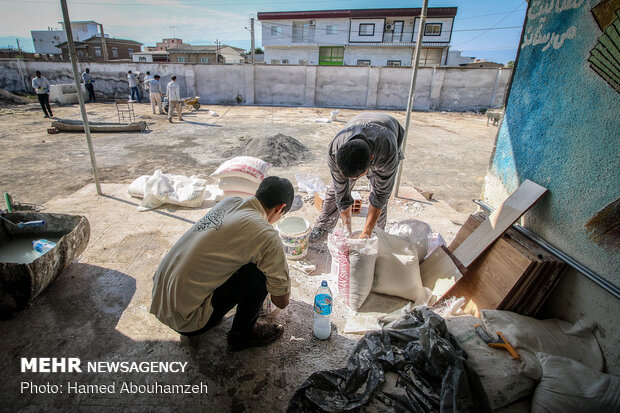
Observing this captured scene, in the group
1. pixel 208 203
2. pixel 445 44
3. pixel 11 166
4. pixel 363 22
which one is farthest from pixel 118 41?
pixel 208 203

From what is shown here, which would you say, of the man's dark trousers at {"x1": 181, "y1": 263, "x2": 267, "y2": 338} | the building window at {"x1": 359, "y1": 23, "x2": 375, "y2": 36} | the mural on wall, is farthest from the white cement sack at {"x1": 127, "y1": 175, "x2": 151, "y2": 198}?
the building window at {"x1": 359, "y1": 23, "x2": 375, "y2": 36}

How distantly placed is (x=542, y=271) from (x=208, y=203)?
11.1 ft

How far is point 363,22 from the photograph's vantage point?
25000 mm

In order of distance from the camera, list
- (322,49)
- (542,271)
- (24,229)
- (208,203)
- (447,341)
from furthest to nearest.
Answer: (322,49)
(208,203)
(24,229)
(542,271)
(447,341)

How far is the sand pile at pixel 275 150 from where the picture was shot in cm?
569

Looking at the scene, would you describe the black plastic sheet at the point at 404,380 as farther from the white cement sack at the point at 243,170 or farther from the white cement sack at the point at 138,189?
the white cement sack at the point at 138,189

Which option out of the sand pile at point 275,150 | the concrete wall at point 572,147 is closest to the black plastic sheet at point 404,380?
the concrete wall at point 572,147

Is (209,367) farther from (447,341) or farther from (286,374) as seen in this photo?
(447,341)

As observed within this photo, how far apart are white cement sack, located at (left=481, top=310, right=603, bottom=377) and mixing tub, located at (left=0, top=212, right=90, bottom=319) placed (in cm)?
278

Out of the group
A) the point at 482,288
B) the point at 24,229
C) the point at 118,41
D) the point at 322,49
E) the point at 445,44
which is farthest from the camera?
the point at 118,41

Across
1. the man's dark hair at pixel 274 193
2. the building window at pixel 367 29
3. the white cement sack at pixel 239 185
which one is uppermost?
the building window at pixel 367 29

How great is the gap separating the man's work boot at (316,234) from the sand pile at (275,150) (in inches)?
106

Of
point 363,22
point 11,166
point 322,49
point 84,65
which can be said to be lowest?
point 11,166

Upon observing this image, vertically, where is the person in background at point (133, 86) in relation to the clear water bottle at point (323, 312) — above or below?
above
